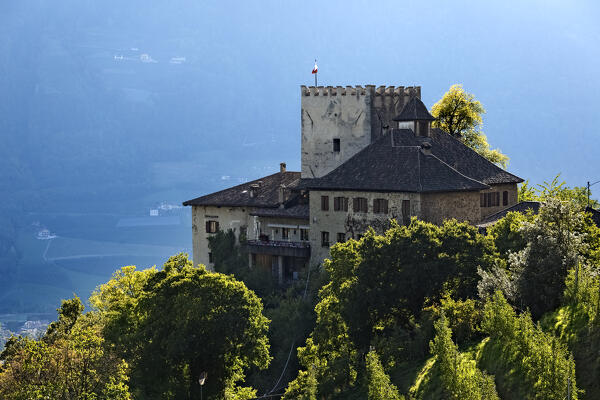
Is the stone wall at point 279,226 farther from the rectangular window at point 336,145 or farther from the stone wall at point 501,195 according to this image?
the stone wall at point 501,195

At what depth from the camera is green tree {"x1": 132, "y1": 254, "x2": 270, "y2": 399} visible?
179ft

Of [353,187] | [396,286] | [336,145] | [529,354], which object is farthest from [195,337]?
[336,145]

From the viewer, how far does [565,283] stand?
126ft

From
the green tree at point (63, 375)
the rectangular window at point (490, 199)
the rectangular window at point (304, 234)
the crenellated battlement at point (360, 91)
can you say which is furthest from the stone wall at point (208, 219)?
the green tree at point (63, 375)

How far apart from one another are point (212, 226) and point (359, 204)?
759 inches

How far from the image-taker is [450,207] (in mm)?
66000

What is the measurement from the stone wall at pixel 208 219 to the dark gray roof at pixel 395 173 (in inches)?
453

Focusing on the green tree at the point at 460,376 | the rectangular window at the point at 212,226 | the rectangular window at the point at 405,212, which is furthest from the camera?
the rectangular window at the point at 212,226

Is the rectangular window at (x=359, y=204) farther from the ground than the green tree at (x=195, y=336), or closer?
farther from the ground

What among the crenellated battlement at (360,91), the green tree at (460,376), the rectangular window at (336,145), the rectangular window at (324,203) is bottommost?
the green tree at (460,376)

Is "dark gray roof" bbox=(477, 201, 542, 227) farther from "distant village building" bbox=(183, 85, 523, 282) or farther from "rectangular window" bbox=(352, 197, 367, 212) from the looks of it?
"rectangular window" bbox=(352, 197, 367, 212)

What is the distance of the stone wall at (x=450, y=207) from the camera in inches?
2559

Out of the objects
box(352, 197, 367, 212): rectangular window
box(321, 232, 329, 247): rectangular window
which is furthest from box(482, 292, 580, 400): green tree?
box(321, 232, 329, 247): rectangular window

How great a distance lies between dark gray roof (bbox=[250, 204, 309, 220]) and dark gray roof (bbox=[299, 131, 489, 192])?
15.2ft
